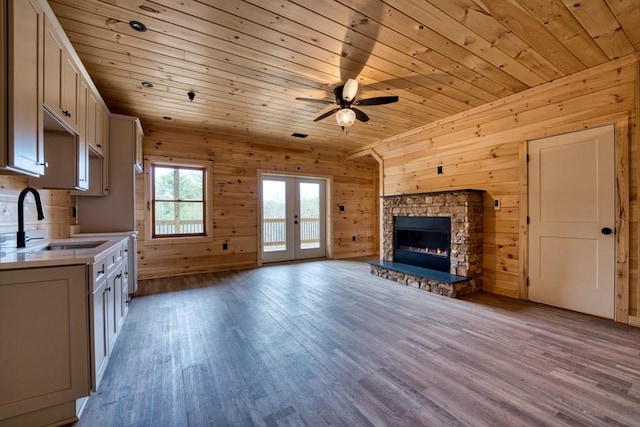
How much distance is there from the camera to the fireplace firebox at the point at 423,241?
425cm

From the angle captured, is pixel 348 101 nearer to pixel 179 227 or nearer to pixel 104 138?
pixel 104 138

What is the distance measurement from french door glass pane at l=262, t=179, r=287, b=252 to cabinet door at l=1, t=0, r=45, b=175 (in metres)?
4.28

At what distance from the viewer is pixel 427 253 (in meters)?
4.54

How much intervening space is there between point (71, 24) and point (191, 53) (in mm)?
873

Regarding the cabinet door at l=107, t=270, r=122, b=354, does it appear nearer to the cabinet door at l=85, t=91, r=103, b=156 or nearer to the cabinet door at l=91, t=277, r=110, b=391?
the cabinet door at l=91, t=277, r=110, b=391

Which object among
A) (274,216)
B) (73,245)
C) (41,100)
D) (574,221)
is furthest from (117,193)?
(574,221)

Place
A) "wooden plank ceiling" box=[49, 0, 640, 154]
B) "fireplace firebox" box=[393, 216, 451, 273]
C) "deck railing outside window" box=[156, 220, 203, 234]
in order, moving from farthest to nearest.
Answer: "deck railing outside window" box=[156, 220, 203, 234] < "fireplace firebox" box=[393, 216, 451, 273] < "wooden plank ceiling" box=[49, 0, 640, 154]

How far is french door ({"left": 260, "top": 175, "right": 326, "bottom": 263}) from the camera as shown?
6070mm

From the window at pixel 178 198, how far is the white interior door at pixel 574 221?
5257mm

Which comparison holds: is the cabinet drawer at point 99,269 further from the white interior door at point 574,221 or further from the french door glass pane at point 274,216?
the white interior door at point 574,221

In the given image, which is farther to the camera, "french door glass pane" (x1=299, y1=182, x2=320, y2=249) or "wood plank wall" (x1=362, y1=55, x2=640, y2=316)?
"french door glass pane" (x1=299, y1=182, x2=320, y2=249)

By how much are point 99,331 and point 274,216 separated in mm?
4419

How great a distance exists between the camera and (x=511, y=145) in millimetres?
3709

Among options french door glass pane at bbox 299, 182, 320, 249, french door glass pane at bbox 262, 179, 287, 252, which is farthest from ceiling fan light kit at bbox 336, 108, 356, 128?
french door glass pane at bbox 299, 182, 320, 249
